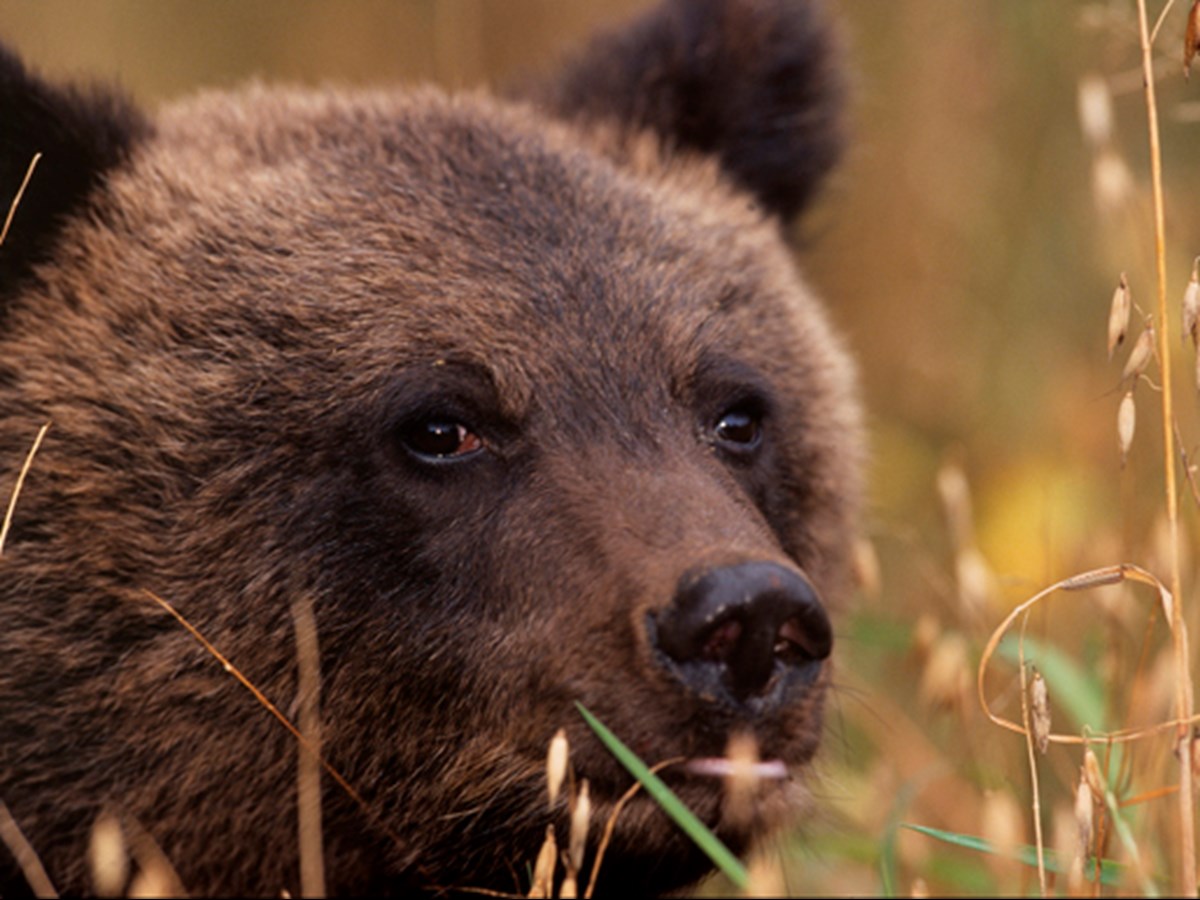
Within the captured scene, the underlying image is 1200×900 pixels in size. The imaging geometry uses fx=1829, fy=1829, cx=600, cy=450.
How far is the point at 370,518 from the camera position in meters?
4.15

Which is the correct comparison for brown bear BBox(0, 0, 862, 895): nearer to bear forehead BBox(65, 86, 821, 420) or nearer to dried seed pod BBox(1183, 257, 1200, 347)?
bear forehead BBox(65, 86, 821, 420)

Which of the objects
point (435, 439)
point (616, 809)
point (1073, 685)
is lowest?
point (616, 809)

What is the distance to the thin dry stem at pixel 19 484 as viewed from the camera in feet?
12.5

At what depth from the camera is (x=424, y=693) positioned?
4.09 meters

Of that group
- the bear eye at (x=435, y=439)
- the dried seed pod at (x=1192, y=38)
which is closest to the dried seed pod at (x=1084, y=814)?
the dried seed pod at (x=1192, y=38)

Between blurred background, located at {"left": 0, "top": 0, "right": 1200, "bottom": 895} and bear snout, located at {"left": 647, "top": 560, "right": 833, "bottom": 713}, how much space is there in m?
1.94

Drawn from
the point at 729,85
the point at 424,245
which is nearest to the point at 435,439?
the point at 424,245

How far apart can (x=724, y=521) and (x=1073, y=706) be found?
1996mm

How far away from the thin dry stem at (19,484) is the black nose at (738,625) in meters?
1.37

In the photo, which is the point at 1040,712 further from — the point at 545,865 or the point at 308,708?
the point at 308,708

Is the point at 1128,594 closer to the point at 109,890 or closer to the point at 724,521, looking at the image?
the point at 724,521

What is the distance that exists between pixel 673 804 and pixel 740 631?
1.23 feet

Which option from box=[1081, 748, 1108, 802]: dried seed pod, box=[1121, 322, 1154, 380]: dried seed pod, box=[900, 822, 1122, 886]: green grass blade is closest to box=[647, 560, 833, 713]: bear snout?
box=[900, 822, 1122, 886]: green grass blade

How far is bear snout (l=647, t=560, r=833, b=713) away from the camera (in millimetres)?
3551
